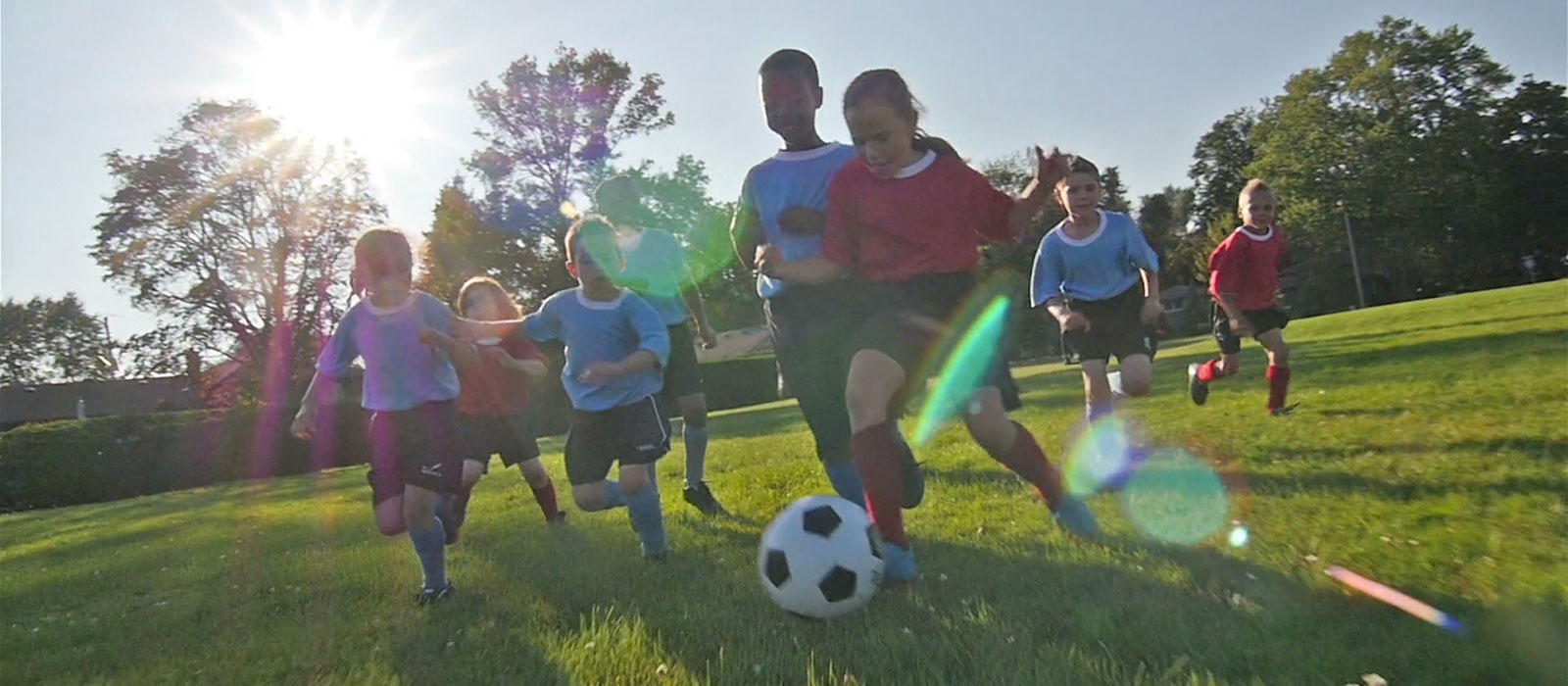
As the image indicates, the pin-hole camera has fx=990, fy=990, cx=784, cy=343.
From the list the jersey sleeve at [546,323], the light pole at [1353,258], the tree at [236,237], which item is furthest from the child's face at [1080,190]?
the light pole at [1353,258]

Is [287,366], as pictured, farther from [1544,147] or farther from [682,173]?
[1544,147]

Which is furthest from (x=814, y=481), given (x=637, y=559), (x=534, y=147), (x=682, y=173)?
(x=682, y=173)

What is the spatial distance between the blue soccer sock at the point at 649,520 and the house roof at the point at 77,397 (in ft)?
206

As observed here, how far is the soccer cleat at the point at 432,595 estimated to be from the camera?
14.2 ft

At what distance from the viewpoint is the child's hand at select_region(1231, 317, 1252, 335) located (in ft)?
23.6

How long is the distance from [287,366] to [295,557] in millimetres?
34368

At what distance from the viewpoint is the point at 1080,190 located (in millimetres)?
5676

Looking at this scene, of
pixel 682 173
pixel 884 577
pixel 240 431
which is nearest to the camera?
pixel 884 577

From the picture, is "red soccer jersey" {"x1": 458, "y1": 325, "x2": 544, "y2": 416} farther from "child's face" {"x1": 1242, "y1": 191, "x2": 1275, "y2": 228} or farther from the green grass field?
"child's face" {"x1": 1242, "y1": 191, "x2": 1275, "y2": 228}

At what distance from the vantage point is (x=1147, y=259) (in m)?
5.75

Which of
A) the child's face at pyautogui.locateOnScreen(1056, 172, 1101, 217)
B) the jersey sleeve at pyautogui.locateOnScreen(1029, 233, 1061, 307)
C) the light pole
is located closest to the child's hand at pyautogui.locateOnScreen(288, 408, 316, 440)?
the jersey sleeve at pyautogui.locateOnScreen(1029, 233, 1061, 307)

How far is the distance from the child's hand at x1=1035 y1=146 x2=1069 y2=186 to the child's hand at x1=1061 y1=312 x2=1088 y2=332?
201cm

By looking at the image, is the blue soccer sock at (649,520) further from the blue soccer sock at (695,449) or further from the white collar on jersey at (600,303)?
the blue soccer sock at (695,449)

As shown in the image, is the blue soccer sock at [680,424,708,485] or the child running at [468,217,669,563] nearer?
the child running at [468,217,669,563]
